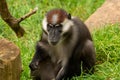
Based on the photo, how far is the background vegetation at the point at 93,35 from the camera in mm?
5078

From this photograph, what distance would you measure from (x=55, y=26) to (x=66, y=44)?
320 millimetres

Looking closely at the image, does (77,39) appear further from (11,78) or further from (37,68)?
(11,78)

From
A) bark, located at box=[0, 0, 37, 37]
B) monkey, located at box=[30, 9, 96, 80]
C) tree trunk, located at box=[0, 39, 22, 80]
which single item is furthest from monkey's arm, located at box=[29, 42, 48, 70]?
bark, located at box=[0, 0, 37, 37]

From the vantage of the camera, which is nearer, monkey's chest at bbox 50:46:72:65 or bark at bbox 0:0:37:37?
monkey's chest at bbox 50:46:72:65

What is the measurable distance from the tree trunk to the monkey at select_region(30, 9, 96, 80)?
1.36 ft

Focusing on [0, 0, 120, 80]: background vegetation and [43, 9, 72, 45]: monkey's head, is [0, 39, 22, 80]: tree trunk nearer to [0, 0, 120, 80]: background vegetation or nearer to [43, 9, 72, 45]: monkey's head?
[43, 9, 72, 45]: monkey's head

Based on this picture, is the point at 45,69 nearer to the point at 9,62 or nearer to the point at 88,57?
the point at 88,57

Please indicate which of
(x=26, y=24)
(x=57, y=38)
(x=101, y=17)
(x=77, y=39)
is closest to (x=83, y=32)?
(x=77, y=39)

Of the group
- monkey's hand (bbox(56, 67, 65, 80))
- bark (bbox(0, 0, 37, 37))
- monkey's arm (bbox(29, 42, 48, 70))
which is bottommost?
monkey's hand (bbox(56, 67, 65, 80))

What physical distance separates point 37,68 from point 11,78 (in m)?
0.78

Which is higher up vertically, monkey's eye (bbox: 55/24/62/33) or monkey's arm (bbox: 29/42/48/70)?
monkey's eye (bbox: 55/24/62/33)

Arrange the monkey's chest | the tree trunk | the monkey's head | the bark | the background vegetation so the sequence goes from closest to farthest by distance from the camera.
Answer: the tree trunk < the monkey's head < the monkey's chest < the background vegetation < the bark

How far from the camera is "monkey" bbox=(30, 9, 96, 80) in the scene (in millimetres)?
4562

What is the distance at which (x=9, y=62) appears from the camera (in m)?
4.14
